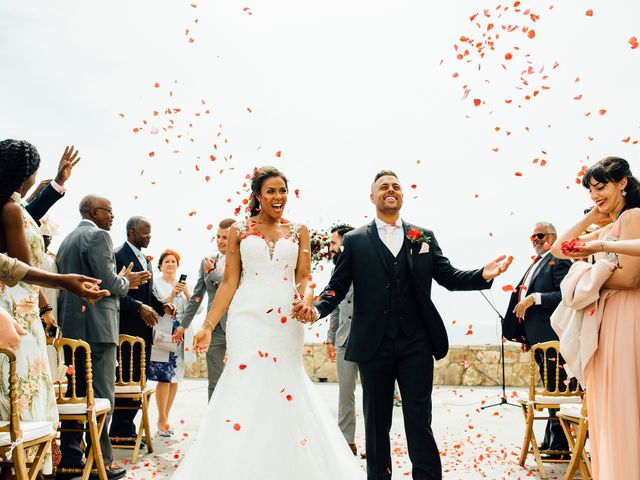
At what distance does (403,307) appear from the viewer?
14.6ft

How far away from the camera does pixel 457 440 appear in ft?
24.7

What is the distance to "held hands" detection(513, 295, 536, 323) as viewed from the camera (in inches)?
246

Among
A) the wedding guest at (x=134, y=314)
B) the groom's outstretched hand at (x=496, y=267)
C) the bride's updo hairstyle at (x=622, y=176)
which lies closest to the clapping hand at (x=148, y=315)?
the wedding guest at (x=134, y=314)

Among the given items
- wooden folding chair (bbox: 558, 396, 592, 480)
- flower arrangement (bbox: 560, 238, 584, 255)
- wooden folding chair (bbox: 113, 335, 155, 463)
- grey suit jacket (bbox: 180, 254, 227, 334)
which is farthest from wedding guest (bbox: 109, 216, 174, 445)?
flower arrangement (bbox: 560, 238, 584, 255)

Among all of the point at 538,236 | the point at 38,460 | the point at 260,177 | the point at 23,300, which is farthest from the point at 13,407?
the point at 538,236

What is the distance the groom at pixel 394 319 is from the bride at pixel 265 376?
0.26m

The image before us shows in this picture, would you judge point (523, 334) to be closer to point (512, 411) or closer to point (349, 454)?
point (349, 454)

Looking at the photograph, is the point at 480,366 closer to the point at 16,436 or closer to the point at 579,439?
the point at 579,439

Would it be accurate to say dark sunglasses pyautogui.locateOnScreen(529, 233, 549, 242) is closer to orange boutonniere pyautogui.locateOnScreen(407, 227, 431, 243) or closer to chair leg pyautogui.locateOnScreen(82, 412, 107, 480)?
orange boutonniere pyautogui.locateOnScreen(407, 227, 431, 243)

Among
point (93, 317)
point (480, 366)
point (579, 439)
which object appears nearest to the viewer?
point (579, 439)

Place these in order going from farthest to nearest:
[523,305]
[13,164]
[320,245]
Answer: [320,245] → [523,305] → [13,164]

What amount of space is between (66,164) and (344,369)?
126 inches

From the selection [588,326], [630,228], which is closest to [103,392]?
[588,326]

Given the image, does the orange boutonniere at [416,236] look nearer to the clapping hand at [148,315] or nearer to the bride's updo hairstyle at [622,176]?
the bride's updo hairstyle at [622,176]
